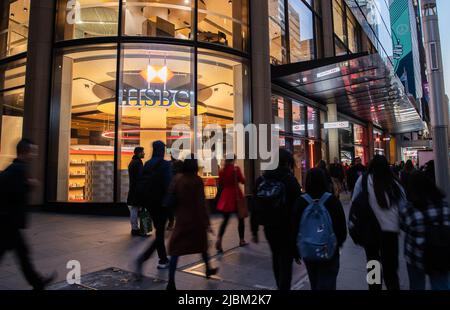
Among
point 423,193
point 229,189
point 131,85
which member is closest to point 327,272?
point 423,193

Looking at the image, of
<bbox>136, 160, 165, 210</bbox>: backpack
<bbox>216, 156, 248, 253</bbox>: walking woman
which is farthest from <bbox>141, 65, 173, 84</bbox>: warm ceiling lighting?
<bbox>136, 160, 165, 210</bbox>: backpack

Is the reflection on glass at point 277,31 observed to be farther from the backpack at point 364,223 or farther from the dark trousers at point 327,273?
the dark trousers at point 327,273

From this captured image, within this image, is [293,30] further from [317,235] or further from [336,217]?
[317,235]

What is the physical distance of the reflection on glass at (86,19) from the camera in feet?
36.0

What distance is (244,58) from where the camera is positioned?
12117 mm

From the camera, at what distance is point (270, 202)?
336cm

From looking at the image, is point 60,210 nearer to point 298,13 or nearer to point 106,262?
point 106,262

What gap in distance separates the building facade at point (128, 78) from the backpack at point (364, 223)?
25.6 ft

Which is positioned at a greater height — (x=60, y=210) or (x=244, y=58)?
(x=244, y=58)

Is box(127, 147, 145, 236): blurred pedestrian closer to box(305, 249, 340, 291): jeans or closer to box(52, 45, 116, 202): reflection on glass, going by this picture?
box(52, 45, 116, 202): reflection on glass

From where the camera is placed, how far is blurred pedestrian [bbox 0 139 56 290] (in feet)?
11.4

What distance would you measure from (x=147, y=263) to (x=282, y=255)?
2.64 m
